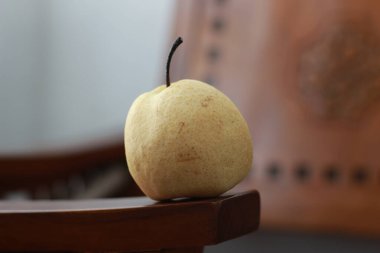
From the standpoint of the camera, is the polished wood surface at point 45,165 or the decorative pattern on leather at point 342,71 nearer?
the polished wood surface at point 45,165

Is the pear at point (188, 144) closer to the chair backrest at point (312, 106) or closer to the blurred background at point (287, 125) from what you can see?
the blurred background at point (287, 125)

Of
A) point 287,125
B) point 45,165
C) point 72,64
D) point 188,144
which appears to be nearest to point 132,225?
point 188,144

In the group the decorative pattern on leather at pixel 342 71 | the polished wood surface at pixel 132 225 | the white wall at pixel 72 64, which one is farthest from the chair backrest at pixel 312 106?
the polished wood surface at pixel 132 225

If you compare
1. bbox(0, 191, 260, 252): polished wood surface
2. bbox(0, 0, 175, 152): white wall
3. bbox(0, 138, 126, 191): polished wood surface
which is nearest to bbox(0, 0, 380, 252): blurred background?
bbox(0, 138, 126, 191): polished wood surface

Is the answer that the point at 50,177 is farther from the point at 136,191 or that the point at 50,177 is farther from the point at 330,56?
the point at 330,56

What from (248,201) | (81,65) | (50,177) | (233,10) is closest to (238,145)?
→ (248,201)

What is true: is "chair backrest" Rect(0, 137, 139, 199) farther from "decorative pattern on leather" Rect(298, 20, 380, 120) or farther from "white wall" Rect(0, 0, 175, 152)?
"white wall" Rect(0, 0, 175, 152)

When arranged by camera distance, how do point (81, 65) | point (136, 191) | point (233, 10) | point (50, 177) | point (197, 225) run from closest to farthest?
point (197, 225) → point (50, 177) → point (136, 191) → point (233, 10) → point (81, 65)
